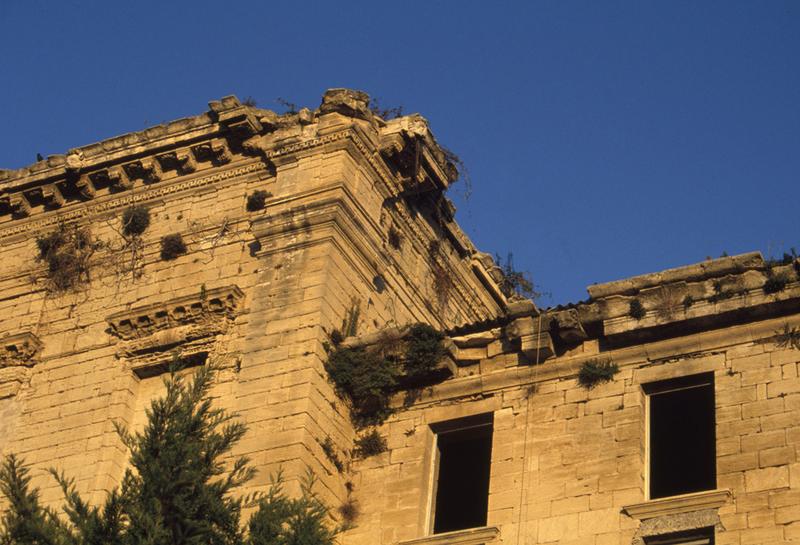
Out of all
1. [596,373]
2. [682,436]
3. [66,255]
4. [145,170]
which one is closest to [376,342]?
[596,373]

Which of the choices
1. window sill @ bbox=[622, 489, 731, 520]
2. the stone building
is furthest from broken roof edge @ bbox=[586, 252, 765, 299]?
window sill @ bbox=[622, 489, 731, 520]

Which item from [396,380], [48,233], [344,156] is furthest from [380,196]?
[48,233]

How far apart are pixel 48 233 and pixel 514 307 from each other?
8158 millimetres

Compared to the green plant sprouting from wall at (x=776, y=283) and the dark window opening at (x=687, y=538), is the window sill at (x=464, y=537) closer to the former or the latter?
the dark window opening at (x=687, y=538)

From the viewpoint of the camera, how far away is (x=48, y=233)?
989 inches

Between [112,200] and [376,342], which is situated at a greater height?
[112,200]

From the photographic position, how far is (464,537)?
744 inches

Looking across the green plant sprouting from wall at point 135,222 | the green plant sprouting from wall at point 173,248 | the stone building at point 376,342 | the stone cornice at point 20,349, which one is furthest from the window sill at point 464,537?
the green plant sprouting from wall at point 135,222

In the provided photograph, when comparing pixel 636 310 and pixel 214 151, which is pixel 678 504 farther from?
pixel 214 151

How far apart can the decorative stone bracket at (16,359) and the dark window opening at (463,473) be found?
618cm

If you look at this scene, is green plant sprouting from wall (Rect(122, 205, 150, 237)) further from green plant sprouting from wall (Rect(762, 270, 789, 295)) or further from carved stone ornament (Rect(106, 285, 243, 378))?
green plant sprouting from wall (Rect(762, 270, 789, 295))

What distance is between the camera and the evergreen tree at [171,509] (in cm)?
1628

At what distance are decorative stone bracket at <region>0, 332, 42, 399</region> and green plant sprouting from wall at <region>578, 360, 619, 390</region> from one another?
8.02 meters

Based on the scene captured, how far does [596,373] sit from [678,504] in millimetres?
2239
